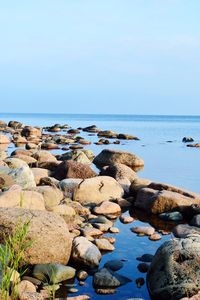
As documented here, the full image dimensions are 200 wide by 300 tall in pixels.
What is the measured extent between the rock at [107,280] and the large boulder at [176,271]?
18.7 inches

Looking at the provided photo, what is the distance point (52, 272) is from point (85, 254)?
0.95 m

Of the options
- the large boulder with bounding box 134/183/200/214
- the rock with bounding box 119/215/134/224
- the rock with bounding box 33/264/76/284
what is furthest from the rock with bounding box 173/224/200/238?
the rock with bounding box 33/264/76/284

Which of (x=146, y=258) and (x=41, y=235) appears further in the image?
(x=146, y=258)

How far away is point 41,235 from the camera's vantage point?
7855 millimetres

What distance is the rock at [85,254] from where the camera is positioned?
27.0 feet

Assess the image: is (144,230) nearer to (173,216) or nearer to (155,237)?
(155,237)

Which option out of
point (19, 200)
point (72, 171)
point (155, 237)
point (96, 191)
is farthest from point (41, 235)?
point (72, 171)

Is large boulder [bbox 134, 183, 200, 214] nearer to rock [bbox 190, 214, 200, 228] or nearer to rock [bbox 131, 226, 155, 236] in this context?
rock [bbox 190, 214, 200, 228]

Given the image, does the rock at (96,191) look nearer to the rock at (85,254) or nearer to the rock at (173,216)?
the rock at (173,216)

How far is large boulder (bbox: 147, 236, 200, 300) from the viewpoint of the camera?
6.75 meters

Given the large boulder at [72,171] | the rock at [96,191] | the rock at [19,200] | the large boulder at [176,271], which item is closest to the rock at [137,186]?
the rock at [96,191]

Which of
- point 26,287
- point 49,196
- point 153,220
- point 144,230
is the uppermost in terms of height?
point 49,196

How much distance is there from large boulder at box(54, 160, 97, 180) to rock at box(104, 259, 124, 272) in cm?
773

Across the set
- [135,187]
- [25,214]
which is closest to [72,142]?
[135,187]
